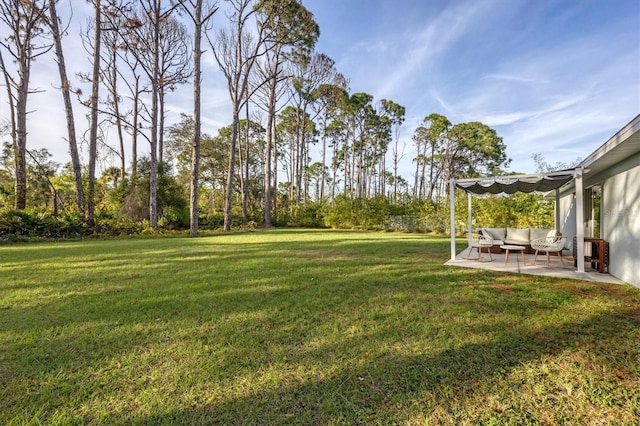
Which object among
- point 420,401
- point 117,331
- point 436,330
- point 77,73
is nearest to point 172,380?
point 117,331

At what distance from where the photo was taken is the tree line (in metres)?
11.5

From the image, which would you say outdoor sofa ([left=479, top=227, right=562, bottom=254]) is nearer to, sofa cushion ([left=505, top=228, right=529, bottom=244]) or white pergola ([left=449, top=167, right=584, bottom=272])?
sofa cushion ([left=505, top=228, right=529, bottom=244])

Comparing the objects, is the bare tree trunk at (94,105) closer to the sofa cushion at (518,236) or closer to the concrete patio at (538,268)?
the concrete patio at (538,268)

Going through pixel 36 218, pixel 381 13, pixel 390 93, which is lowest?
→ pixel 36 218

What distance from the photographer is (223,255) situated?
6.94m

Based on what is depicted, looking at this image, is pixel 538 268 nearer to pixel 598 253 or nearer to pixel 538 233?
pixel 598 253

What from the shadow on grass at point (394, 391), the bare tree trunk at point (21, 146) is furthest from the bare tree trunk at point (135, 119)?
the shadow on grass at point (394, 391)

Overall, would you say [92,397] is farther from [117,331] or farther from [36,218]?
[36,218]

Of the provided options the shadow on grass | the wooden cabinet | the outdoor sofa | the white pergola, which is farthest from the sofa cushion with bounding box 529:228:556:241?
the shadow on grass

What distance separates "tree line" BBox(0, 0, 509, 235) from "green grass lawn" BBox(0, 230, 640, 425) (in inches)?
380

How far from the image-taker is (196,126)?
1191 cm

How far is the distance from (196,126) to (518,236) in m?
12.7

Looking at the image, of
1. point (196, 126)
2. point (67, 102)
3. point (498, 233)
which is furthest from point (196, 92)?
point (498, 233)

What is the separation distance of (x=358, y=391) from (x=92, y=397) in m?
1.76
